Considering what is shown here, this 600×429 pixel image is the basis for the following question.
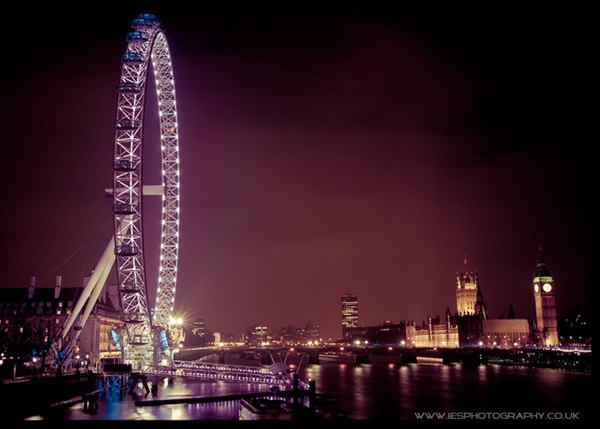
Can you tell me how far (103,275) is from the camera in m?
48.3

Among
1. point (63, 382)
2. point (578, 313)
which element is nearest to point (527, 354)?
point (578, 313)

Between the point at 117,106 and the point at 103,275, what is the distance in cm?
1393

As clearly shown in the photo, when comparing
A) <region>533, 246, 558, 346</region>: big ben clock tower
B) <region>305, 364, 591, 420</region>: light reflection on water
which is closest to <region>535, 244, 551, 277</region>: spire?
<region>533, 246, 558, 346</region>: big ben clock tower

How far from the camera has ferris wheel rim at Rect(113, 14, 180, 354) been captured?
41.9 m

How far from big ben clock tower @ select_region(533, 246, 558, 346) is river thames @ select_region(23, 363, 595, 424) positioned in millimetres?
91082

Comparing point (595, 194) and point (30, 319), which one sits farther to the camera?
point (30, 319)

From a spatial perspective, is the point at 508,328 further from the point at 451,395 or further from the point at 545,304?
the point at 451,395

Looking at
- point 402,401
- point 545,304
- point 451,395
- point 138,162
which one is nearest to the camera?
point 138,162

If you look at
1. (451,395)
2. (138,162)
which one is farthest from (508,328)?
(138,162)

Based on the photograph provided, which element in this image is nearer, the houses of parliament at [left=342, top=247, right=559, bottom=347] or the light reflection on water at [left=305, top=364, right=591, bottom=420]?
the light reflection on water at [left=305, top=364, right=591, bottom=420]

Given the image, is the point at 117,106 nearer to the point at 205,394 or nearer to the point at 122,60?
the point at 122,60

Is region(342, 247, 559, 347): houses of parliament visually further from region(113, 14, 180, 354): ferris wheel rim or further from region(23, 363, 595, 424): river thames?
region(113, 14, 180, 354): ferris wheel rim

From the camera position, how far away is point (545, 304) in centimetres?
15512

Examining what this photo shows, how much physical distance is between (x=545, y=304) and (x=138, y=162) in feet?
448
